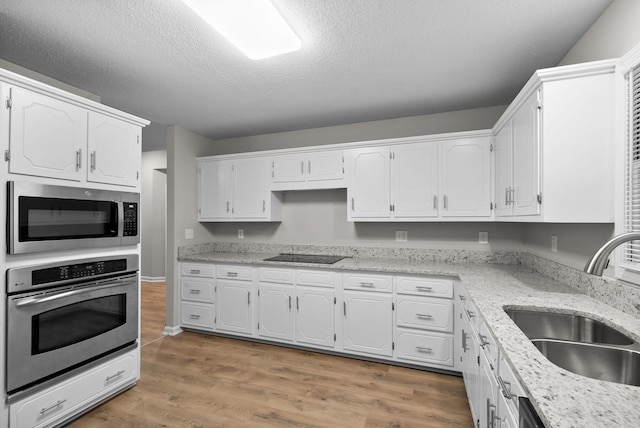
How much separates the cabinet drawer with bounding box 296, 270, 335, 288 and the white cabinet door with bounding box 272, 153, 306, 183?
104 centimetres

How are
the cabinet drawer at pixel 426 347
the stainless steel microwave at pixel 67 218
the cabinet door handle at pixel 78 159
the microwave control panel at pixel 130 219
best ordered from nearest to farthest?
the stainless steel microwave at pixel 67 218
the cabinet door handle at pixel 78 159
the microwave control panel at pixel 130 219
the cabinet drawer at pixel 426 347

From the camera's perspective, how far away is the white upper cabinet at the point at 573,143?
5.14 ft

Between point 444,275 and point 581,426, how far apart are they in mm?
1985

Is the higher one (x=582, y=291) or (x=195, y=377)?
(x=582, y=291)

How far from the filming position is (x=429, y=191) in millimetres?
3000

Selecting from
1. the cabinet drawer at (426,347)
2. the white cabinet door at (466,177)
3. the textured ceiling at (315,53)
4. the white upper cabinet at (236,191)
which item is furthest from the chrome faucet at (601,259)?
the white upper cabinet at (236,191)

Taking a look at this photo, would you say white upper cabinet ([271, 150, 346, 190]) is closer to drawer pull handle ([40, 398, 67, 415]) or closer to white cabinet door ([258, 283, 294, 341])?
white cabinet door ([258, 283, 294, 341])

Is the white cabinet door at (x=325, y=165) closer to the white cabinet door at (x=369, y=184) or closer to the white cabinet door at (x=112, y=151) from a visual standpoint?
the white cabinet door at (x=369, y=184)

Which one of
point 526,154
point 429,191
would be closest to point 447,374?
point 429,191

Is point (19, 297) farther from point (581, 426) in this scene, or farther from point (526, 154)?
point (526, 154)

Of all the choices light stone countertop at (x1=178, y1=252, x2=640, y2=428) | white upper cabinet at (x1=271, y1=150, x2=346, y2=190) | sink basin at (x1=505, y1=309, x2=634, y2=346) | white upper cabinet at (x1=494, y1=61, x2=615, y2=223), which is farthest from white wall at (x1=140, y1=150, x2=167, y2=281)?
sink basin at (x1=505, y1=309, x2=634, y2=346)

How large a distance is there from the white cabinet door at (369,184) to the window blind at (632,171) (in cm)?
183

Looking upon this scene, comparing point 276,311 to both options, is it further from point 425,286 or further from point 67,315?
point 67,315

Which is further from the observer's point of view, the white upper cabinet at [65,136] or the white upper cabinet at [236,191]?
the white upper cabinet at [236,191]
